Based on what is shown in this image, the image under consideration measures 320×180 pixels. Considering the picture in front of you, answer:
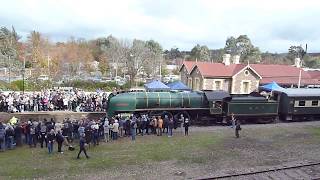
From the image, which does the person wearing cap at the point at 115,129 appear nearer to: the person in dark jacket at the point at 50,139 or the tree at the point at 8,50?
the person in dark jacket at the point at 50,139

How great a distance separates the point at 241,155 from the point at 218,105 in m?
9.02

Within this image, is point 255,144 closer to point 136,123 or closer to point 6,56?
point 136,123

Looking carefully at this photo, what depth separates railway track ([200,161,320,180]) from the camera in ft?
51.4

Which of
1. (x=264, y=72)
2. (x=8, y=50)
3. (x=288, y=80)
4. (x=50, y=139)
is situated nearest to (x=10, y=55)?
(x=8, y=50)

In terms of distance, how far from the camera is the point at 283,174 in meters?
16.3

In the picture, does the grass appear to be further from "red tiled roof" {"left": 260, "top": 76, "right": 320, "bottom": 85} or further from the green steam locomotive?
"red tiled roof" {"left": 260, "top": 76, "right": 320, "bottom": 85}

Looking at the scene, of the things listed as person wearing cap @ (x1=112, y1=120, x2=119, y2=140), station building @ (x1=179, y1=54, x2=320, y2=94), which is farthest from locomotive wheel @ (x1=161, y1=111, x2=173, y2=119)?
station building @ (x1=179, y1=54, x2=320, y2=94)

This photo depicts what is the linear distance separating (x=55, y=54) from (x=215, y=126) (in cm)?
4981

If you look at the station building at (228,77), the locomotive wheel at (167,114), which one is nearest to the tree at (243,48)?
the station building at (228,77)

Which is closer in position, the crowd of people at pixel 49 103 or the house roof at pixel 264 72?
the crowd of people at pixel 49 103

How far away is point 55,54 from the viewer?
70.8 m

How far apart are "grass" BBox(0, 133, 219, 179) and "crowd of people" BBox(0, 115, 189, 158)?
573 millimetres

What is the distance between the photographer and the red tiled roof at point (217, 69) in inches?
1816

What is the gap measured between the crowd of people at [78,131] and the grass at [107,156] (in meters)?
0.57
